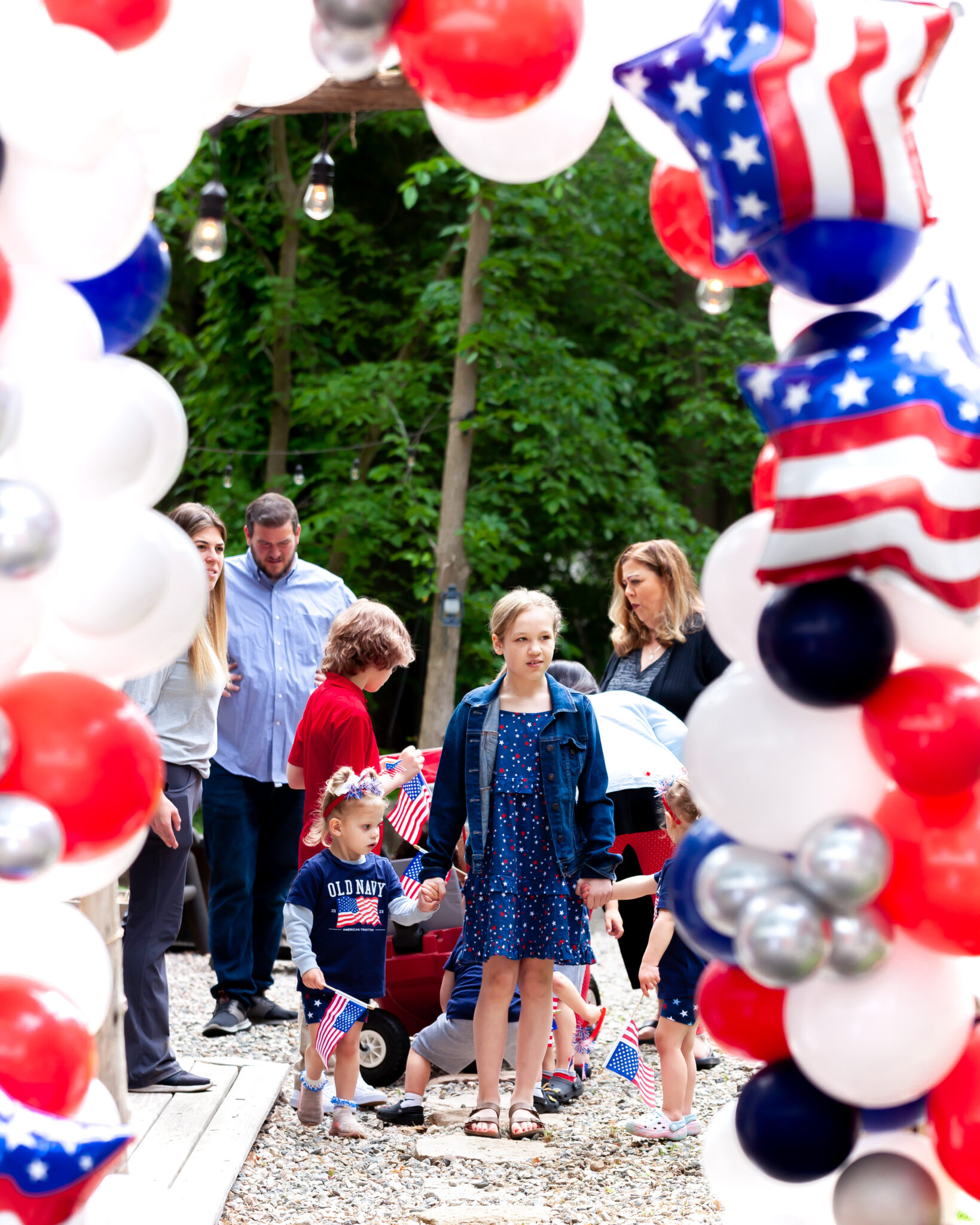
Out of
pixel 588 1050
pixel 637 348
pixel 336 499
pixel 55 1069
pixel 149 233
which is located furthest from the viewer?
pixel 637 348

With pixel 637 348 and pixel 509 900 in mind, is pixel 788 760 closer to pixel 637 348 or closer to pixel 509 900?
pixel 509 900

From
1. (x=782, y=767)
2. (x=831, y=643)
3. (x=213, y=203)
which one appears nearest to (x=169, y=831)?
(x=782, y=767)

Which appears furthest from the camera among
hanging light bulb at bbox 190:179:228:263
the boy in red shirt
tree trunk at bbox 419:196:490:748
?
tree trunk at bbox 419:196:490:748

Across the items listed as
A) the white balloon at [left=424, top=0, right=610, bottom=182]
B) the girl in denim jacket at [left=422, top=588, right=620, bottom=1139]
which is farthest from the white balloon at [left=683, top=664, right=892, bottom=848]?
the girl in denim jacket at [left=422, top=588, right=620, bottom=1139]

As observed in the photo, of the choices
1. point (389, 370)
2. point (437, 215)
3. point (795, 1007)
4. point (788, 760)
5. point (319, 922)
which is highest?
point (437, 215)

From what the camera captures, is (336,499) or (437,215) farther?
(437,215)

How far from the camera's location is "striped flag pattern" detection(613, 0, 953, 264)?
165 cm

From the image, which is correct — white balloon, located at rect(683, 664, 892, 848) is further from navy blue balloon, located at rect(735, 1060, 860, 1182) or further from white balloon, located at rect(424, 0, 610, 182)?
white balloon, located at rect(424, 0, 610, 182)

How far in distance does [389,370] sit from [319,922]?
680cm

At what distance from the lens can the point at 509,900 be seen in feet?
11.8

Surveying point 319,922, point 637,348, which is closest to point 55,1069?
point 319,922

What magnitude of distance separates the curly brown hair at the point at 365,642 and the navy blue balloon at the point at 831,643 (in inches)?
94.4

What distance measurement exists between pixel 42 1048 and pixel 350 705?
2.37 metres

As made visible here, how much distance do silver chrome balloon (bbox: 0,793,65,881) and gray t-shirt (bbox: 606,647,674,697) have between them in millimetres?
2942
